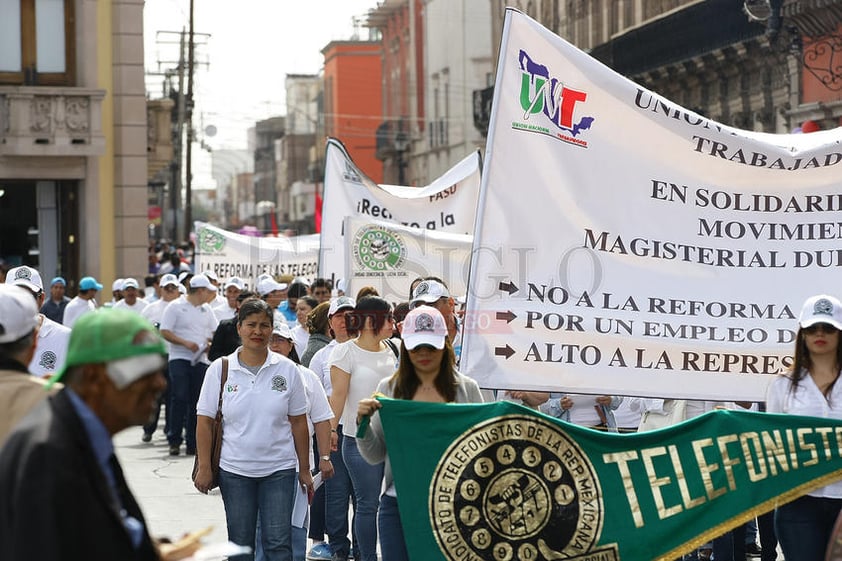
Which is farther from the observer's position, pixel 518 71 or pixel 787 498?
pixel 518 71

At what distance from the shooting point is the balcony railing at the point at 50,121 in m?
25.0

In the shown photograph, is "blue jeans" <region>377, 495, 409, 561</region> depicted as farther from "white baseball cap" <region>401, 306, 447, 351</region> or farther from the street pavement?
the street pavement

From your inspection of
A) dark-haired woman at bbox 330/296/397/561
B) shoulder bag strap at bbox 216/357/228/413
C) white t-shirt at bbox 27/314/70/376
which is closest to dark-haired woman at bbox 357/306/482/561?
shoulder bag strap at bbox 216/357/228/413

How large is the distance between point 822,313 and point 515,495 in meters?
1.62

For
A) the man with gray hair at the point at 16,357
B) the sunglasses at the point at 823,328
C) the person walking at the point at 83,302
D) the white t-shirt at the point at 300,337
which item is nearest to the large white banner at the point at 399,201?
the person walking at the point at 83,302

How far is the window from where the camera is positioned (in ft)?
82.3

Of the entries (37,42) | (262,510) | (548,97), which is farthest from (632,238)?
(37,42)

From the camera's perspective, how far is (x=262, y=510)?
8.09 metres

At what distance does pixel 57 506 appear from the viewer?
342 cm

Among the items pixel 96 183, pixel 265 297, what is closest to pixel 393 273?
pixel 265 297

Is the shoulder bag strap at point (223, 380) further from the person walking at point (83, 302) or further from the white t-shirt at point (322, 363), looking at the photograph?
the person walking at point (83, 302)

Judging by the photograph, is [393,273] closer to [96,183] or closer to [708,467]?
[708,467]

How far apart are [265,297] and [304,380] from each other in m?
7.30

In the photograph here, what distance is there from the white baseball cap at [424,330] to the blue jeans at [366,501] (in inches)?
79.7
